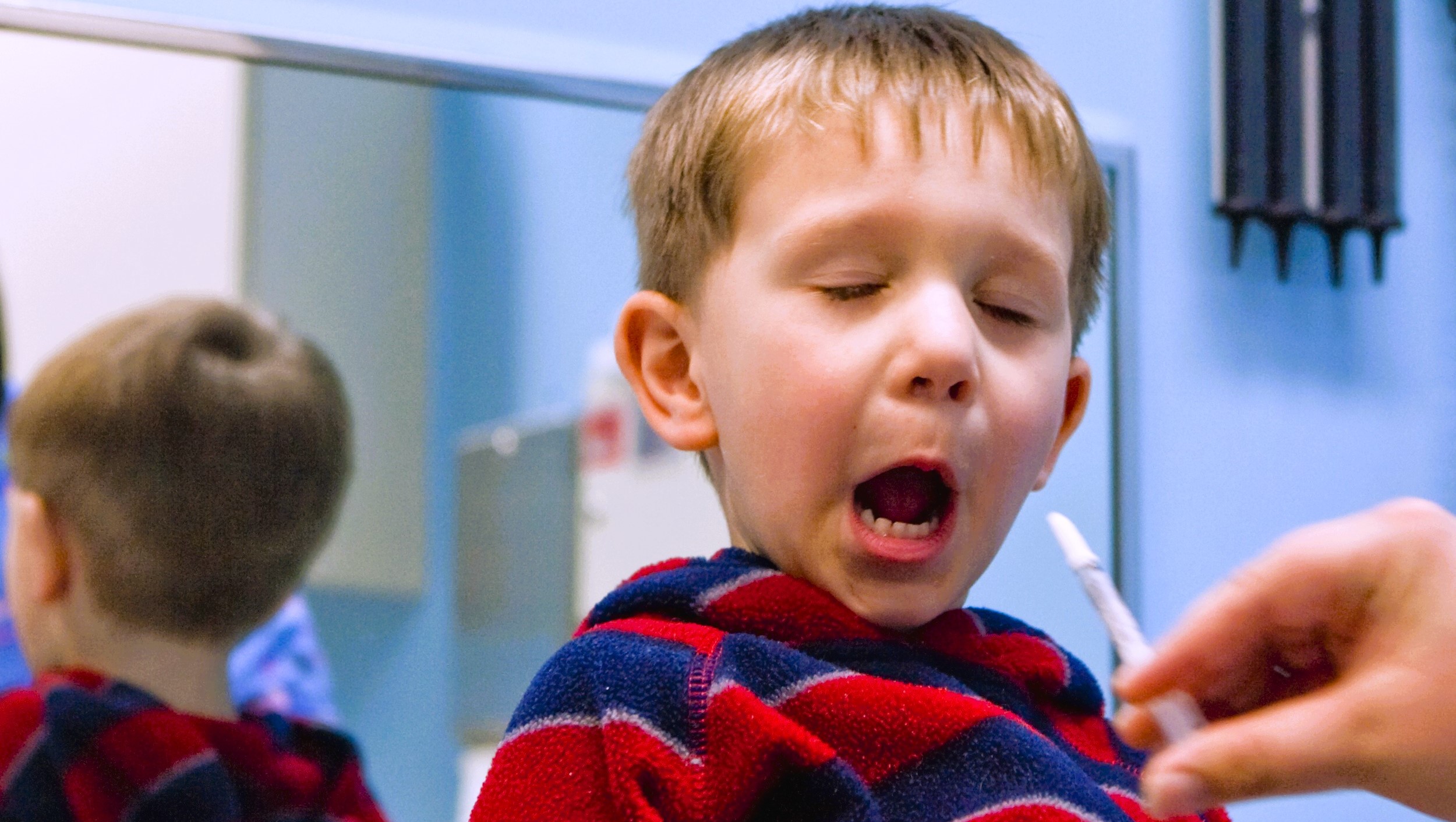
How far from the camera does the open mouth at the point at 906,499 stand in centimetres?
60

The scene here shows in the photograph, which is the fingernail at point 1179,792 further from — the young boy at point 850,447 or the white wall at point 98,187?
the white wall at point 98,187

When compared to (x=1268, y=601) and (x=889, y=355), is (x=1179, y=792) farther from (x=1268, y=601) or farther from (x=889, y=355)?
(x=889, y=355)

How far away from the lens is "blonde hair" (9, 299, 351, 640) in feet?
2.84

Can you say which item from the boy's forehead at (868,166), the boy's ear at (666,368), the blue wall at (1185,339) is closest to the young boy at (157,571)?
the blue wall at (1185,339)

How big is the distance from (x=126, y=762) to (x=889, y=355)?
588mm

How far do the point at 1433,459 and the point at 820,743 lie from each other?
3.84 ft

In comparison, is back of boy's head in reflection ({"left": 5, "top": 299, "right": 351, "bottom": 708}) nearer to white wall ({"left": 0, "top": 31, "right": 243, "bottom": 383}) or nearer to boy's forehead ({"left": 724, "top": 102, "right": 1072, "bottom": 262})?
white wall ({"left": 0, "top": 31, "right": 243, "bottom": 383})

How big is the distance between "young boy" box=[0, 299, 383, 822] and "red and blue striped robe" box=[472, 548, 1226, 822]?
0.38 m

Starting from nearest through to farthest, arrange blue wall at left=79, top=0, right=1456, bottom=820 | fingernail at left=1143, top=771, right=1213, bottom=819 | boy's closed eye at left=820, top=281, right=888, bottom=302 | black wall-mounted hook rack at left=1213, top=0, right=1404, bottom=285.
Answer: fingernail at left=1143, top=771, right=1213, bottom=819, boy's closed eye at left=820, top=281, right=888, bottom=302, blue wall at left=79, top=0, right=1456, bottom=820, black wall-mounted hook rack at left=1213, top=0, right=1404, bottom=285

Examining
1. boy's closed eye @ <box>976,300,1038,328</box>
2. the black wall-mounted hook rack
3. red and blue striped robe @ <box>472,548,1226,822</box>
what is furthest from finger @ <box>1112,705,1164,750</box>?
the black wall-mounted hook rack

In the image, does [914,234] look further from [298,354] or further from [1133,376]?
[1133,376]

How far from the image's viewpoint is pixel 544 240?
124 cm

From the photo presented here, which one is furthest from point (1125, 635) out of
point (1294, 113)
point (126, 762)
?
point (1294, 113)

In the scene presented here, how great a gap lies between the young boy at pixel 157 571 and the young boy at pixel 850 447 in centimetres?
39
